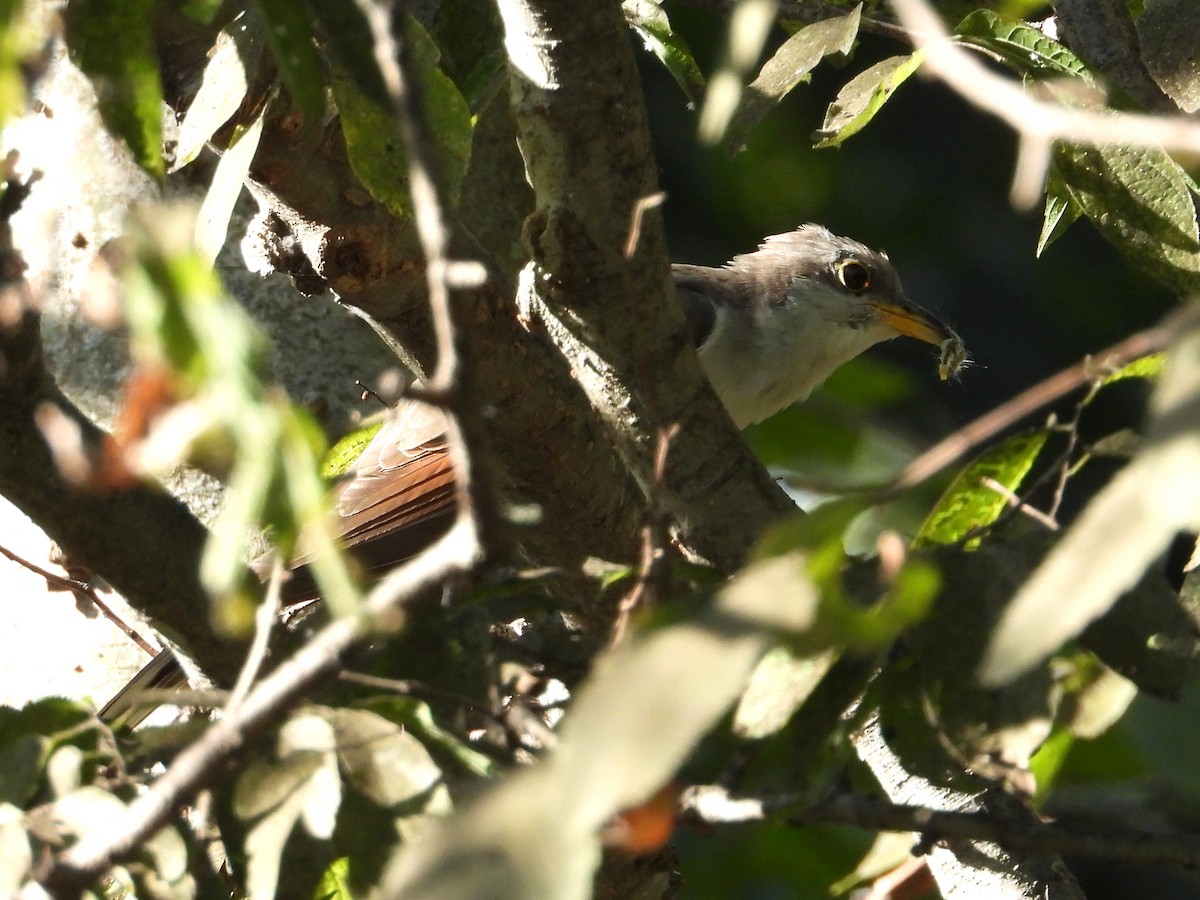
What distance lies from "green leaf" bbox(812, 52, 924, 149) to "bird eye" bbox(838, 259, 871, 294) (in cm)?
254

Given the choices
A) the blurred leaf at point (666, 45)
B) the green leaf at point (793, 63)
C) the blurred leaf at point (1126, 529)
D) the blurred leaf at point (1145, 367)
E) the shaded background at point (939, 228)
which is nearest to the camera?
the blurred leaf at point (1126, 529)

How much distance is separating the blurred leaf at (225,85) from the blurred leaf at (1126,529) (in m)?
1.15

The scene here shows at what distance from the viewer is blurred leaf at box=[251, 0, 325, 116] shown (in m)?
1.31

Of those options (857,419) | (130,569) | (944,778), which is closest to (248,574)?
(130,569)

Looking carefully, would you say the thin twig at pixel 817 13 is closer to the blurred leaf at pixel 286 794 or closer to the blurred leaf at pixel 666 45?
the blurred leaf at pixel 666 45

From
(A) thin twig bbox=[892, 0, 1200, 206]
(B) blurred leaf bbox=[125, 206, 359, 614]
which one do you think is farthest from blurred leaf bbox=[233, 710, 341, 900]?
(A) thin twig bbox=[892, 0, 1200, 206]

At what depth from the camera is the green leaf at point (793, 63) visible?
2098 mm

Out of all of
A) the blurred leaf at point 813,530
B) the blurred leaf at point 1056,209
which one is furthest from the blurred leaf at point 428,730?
the blurred leaf at point 1056,209

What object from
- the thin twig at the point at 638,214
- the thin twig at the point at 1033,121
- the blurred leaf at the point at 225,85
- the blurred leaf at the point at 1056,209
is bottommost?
the blurred leaf at the point at 1056,209

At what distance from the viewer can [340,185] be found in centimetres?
225

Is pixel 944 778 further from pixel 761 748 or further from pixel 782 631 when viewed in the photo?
pixel 782 631

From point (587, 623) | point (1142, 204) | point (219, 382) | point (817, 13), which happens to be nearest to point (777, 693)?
point (219, 382)

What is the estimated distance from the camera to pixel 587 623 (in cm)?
208

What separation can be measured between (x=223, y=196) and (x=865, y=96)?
1.02 metres
